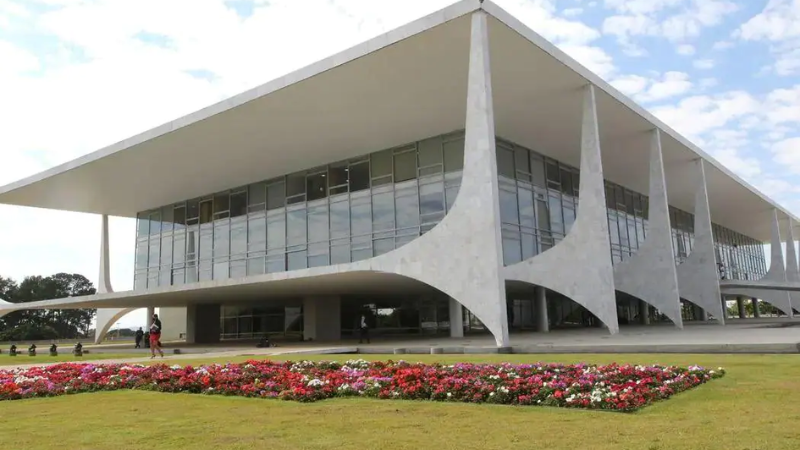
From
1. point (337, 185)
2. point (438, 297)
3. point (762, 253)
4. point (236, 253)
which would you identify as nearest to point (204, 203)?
point (236, 253)

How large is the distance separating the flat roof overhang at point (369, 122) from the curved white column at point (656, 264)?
76.5 inches

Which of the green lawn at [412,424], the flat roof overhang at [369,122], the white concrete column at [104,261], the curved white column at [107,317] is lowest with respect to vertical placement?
the green lawn at [412,424]

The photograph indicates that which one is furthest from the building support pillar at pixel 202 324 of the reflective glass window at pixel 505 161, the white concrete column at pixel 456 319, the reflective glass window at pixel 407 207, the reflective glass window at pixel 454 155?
the reflective glass window at pixel 505 161

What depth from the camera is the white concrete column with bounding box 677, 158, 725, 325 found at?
1351 inches

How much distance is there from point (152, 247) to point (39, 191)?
24.4 feet

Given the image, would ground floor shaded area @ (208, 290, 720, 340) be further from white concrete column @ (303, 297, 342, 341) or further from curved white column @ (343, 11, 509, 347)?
curved white column @ (343, 11, 509, 347)

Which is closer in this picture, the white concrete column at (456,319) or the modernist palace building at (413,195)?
the modernist palace building at (413,195)

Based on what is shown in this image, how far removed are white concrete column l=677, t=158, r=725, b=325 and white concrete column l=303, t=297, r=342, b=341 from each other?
64.0 ft

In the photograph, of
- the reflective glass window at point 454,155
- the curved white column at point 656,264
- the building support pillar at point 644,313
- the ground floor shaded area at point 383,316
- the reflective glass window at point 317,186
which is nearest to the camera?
the reflective glass window at point 454,155

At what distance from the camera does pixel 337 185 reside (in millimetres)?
29672

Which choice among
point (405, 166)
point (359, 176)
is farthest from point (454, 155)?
point (359, 176)

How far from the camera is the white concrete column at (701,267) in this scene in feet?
113

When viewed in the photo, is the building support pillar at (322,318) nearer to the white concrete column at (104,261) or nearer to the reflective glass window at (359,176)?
the reflective glass window at (359,176)

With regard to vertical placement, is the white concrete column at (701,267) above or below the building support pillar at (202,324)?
above
